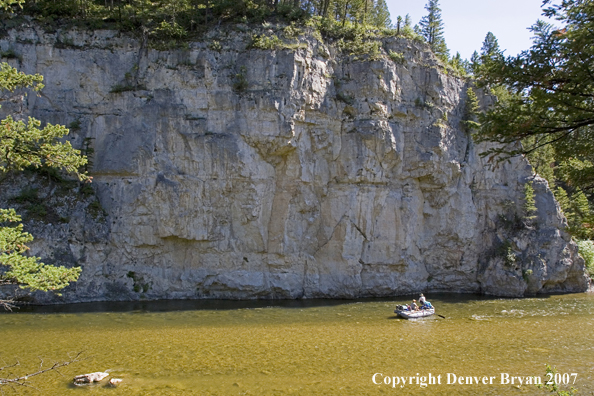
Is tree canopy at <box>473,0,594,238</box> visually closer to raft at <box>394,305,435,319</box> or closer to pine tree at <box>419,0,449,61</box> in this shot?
raft at <box>394,305,435,319</box>

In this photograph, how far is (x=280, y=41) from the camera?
2734 cm

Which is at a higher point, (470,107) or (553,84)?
(470,107)

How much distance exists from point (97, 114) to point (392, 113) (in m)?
18.3

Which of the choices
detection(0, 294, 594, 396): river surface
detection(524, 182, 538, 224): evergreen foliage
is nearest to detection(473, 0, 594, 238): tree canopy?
detection(0, 294, 594, 396): river surface

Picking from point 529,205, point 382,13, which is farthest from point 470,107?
point 382,13

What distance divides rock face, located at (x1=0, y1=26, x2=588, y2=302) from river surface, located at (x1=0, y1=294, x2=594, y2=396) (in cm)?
334

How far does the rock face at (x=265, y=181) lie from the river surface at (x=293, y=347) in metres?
3.34

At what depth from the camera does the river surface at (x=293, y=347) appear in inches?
486

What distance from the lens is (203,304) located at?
921 inches

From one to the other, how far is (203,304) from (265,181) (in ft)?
25.8

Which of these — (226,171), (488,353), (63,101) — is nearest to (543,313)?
(488,353)

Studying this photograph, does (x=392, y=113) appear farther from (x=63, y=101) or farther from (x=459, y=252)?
(x=63, y=101)

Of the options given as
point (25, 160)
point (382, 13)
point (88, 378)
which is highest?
point (382, 13)

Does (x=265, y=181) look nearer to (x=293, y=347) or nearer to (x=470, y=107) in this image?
(x=293, y=347)
